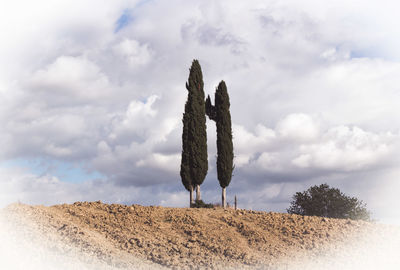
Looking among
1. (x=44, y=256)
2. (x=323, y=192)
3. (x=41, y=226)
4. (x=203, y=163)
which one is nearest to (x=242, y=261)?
(x=44, y=256)

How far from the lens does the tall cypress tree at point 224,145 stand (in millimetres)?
27422

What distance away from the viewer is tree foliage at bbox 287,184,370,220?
2819 cm

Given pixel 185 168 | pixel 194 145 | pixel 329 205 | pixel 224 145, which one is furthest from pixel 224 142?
pixel 329 205

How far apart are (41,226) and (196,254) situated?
582cm

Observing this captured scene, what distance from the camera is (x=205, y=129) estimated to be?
2683 cm

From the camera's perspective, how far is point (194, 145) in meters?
26.0

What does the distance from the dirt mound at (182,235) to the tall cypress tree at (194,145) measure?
341 inches

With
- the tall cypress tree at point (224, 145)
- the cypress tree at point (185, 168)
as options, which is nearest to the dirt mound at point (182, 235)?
the cypress tree at point (185, 168)

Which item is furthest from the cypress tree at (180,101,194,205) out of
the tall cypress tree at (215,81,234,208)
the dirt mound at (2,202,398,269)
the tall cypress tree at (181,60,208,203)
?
the dirt mound at (2,202,398,269)

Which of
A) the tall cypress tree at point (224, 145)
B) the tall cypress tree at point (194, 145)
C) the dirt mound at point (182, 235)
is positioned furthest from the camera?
the tall cypress tree at point (224, 145)

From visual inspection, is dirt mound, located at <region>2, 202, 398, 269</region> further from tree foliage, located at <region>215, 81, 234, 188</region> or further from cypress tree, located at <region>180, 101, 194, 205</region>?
tree foliage, located at <region>215, 81, 234, 188</region>

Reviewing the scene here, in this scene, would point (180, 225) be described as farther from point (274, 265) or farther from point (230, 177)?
point (230, 177)

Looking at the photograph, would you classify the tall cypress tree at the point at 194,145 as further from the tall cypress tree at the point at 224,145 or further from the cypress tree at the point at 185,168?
the tall cypress tree at the point at 224,145

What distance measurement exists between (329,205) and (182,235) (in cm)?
1728
